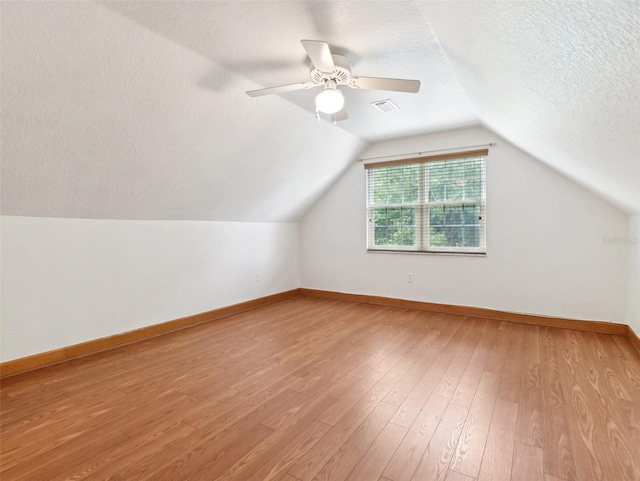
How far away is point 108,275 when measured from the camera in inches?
120

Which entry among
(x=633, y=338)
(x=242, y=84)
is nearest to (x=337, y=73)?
(x=242, y=84)

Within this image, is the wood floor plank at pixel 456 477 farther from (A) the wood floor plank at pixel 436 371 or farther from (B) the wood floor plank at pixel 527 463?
(A) the wood floor plank at pixel 436 371

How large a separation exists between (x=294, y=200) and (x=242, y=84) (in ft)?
7.41

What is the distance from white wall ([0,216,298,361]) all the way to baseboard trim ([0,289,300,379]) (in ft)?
0.18

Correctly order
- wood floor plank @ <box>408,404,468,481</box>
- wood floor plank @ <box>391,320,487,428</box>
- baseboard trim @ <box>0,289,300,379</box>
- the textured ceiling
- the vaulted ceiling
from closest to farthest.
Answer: the textured ceiling, the vaulted ceiling, wood floor plank @ <box>408,404,468,481</box>, wood floor plank @ <box>391,320,487,428</box>, baseboard trim @ <box>0,289,300,379</box>

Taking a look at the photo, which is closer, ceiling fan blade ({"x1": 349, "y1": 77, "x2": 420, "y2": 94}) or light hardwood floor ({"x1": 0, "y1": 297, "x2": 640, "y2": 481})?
light hardwood floor ({"x1": 0, "y1": 297, "x2": 640, "y2": 481})

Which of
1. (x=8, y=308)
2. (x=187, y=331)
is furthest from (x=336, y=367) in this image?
(x=8, y=308)

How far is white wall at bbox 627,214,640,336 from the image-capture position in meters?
2.94

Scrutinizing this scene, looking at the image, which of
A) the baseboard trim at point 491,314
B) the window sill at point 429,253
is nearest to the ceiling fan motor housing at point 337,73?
the window sill at point 429,253

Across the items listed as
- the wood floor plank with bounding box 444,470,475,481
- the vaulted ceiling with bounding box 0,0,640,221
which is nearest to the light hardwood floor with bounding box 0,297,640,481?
the wood floor plank with bounding box 444,470,475,481

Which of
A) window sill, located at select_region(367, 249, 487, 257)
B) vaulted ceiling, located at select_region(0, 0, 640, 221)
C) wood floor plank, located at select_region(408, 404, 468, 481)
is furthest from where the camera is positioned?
window sill, located at select_region(367, 249, 487, 257)

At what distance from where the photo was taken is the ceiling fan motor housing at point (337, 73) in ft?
7.13

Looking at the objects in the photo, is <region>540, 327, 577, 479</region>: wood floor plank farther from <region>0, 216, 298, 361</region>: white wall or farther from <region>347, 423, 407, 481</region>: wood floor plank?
<region>0, 216, 298, 361</region>: white wall

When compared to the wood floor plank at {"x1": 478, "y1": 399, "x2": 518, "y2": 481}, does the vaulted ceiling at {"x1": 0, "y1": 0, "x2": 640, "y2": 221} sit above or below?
above
